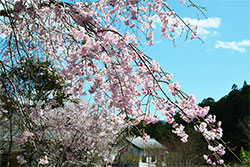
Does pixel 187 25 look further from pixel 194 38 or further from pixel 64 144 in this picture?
pixel 64 144

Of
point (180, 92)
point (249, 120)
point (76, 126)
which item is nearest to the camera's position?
point (180, 92)

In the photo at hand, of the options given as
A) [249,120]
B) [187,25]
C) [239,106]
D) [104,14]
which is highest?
[239,106]

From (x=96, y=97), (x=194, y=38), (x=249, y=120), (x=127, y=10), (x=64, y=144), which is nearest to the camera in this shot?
(x=96, y=97)

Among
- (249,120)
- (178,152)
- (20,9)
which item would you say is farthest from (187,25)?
(249,120)

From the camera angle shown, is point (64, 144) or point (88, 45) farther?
point (64, 144)

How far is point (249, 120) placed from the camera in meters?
16.0

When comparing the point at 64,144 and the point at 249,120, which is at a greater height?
the point at 249,120

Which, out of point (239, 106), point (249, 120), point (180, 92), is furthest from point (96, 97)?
point (239, 106)

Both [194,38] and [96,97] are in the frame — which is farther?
[194,38]

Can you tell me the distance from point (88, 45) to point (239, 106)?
2051 cm

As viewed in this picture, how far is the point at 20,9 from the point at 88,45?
1.98ft

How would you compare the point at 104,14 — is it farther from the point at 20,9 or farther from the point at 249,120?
the point at 249,120

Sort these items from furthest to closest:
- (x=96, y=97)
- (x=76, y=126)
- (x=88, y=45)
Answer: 1. (x=76, y=126)
2. (x=96, y=97)
3. (x=88, y=45)

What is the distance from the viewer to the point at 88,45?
1.64 m
